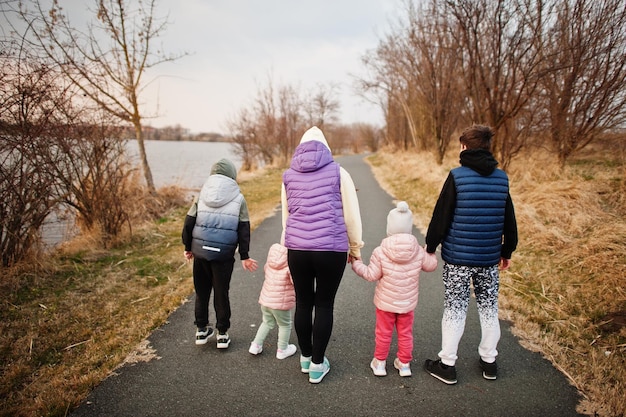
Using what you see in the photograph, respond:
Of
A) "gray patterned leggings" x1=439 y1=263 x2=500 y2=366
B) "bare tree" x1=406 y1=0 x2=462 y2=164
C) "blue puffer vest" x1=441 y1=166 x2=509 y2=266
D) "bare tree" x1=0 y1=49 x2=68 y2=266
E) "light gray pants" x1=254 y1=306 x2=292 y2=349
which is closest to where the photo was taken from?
"blue puffer vest" x1=441 y1=166 x2=509 y2=266

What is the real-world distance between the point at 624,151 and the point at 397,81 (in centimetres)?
1449

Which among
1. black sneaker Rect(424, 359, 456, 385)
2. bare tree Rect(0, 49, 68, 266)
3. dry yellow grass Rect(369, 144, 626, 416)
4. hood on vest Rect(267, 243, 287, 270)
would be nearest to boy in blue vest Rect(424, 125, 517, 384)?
black sneaker Rect(424, 359, 456, 385)

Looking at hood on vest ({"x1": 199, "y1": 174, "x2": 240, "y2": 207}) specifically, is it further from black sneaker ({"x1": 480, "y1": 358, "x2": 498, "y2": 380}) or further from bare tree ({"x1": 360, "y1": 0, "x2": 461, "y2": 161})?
bare tree ({"x1": 360, "y1": 0, "x2": 461, "y2": 161})

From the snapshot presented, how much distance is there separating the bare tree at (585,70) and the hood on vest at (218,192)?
7.24 meters

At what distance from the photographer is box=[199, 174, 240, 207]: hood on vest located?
3061 mm

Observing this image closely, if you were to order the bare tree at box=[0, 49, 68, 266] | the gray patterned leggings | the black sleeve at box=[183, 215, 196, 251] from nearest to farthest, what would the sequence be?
the gray patterned leggings, the black sleeve at box=[183, 215, 196, 251], the bare tree at box=[0, 49, 68, 266]

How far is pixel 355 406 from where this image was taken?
2.56 meters

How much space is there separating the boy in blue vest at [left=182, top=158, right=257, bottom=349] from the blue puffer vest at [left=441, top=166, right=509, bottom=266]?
1.81m

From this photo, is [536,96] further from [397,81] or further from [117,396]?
[397,81]

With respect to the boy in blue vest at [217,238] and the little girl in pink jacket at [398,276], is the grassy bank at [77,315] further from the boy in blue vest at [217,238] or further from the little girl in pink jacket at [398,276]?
the little girl in pink jacket at [398,276]

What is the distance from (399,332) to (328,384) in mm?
747

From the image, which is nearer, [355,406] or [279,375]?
[355,406]

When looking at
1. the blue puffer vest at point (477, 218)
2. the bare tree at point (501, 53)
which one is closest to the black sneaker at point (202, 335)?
the blue puffer vest at point (477, 218)

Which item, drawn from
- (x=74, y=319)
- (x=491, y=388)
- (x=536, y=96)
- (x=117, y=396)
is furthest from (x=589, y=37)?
(x=74, y=319)
